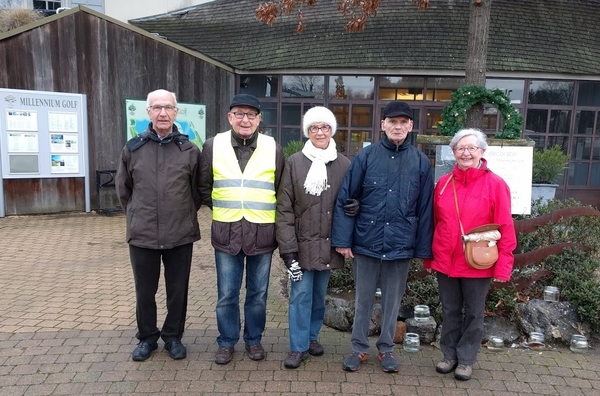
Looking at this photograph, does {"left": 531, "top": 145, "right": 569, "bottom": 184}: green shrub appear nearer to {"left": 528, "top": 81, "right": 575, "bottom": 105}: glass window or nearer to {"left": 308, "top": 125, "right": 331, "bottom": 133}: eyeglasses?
{"left": 528, "top": 81, "right": 575, "bottom": 105}: glass window

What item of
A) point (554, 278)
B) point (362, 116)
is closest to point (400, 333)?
point (554, 278)

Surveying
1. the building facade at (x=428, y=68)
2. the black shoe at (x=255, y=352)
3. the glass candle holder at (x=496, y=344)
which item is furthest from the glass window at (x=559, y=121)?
the black shoe at (x=255, y=352)

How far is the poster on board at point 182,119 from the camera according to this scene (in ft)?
32.3

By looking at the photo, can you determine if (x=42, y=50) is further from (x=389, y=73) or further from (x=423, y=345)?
(x=423, y=345)

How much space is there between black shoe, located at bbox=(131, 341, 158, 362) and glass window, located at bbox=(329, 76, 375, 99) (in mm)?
8784

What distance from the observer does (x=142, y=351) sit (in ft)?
11.9

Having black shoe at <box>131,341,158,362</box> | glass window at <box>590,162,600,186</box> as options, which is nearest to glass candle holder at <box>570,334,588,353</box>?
black shoe at <box>131,341,158,362</box>

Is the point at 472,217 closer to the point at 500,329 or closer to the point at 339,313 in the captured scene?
the point at 500,329

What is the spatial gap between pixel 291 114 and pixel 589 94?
23.0ft

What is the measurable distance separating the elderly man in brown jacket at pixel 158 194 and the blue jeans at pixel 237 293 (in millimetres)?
342

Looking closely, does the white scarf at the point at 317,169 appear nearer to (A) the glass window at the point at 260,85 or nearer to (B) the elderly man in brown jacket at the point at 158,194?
(B) the elderly man in brown jacket at the point at 158,194

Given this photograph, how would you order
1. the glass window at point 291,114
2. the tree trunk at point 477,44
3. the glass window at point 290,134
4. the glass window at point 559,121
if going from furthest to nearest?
the glass window at point 290,134
the glass window at point 291,114
the glass window at point 559,121
the tree trunk at point 477,44

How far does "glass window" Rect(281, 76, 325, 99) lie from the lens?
11.5 metres

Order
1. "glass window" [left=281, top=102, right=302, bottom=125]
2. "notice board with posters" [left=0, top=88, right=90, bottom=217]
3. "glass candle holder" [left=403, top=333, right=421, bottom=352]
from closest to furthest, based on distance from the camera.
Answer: "glass candle holder" [left=403, top=333, right=421, bottom=352]
"notice board with posters" [left=0, top=88, right=90, bottom=217]
"glass window" [left=281, top=102, right=302, bottom=125]
